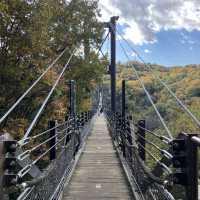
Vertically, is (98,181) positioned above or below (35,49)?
below

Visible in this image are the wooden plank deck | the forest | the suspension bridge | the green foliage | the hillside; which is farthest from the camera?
the hillside

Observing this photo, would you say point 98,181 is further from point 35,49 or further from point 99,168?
point 35,49

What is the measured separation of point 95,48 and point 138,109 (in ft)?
150

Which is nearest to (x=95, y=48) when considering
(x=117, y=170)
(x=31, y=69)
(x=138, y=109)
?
(x=31, y=69)

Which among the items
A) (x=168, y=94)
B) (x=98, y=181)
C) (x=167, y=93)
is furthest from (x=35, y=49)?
(x=167, y=93)

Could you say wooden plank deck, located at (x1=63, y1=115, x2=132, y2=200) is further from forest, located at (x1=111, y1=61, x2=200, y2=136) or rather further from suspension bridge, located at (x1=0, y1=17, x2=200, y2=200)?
forest, located at (x1=111, y1=61, x2=200, y2=136)

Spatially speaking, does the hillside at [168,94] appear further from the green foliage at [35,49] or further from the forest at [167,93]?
the green foliage at [35,49]

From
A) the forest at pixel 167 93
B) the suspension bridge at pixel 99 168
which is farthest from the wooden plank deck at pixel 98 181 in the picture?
the forest at pixel 167 93

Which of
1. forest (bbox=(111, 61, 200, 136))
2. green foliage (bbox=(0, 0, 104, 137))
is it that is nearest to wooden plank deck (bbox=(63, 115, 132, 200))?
green foliage (bbox=(0, 0, 104, 137))

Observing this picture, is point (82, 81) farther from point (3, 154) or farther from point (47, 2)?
point (3, 154)

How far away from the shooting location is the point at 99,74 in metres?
22.3

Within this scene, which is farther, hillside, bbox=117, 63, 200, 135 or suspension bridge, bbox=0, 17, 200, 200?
hillside, bbox=117, 63, 200, 135

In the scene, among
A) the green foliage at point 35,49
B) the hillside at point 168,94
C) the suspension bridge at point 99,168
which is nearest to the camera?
the suspension bridge at point 99,168

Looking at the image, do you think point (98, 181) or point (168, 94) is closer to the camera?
point (98, 181)
